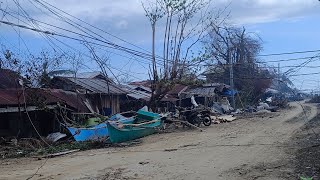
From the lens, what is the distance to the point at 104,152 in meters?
15.7

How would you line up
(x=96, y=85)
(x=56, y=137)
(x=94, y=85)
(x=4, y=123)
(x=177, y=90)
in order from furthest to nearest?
(x=177, y=90), (x=96, y=85), (x=94, y=85), (x=56, y=137), (x=4, y=123)

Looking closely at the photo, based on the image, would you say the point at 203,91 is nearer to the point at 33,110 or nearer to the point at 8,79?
the point at 8,79

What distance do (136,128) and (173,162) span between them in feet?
26.3

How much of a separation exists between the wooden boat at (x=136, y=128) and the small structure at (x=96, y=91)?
4.48 metres

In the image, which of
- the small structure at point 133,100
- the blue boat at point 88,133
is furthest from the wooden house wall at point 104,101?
the blue boat at point 88,133

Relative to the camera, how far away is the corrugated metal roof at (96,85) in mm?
25234

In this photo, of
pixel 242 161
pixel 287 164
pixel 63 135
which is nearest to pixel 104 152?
pixel 63 135

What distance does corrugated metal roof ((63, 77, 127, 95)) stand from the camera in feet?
82.8

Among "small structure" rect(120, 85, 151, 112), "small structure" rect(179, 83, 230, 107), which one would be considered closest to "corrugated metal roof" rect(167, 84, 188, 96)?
"small structure" rect(179, 83, 230, 107)

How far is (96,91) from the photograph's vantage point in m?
25.0

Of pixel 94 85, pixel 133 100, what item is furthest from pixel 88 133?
pixel 133 100

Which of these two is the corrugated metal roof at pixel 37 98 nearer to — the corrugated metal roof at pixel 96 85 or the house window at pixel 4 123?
the house window at pixel 4 123

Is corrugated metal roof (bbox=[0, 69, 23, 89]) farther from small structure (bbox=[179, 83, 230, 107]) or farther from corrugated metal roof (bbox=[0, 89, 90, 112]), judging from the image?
small structure (bbox=[179, 83, 230, 107])

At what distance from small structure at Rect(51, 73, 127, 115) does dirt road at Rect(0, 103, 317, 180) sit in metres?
8.66
